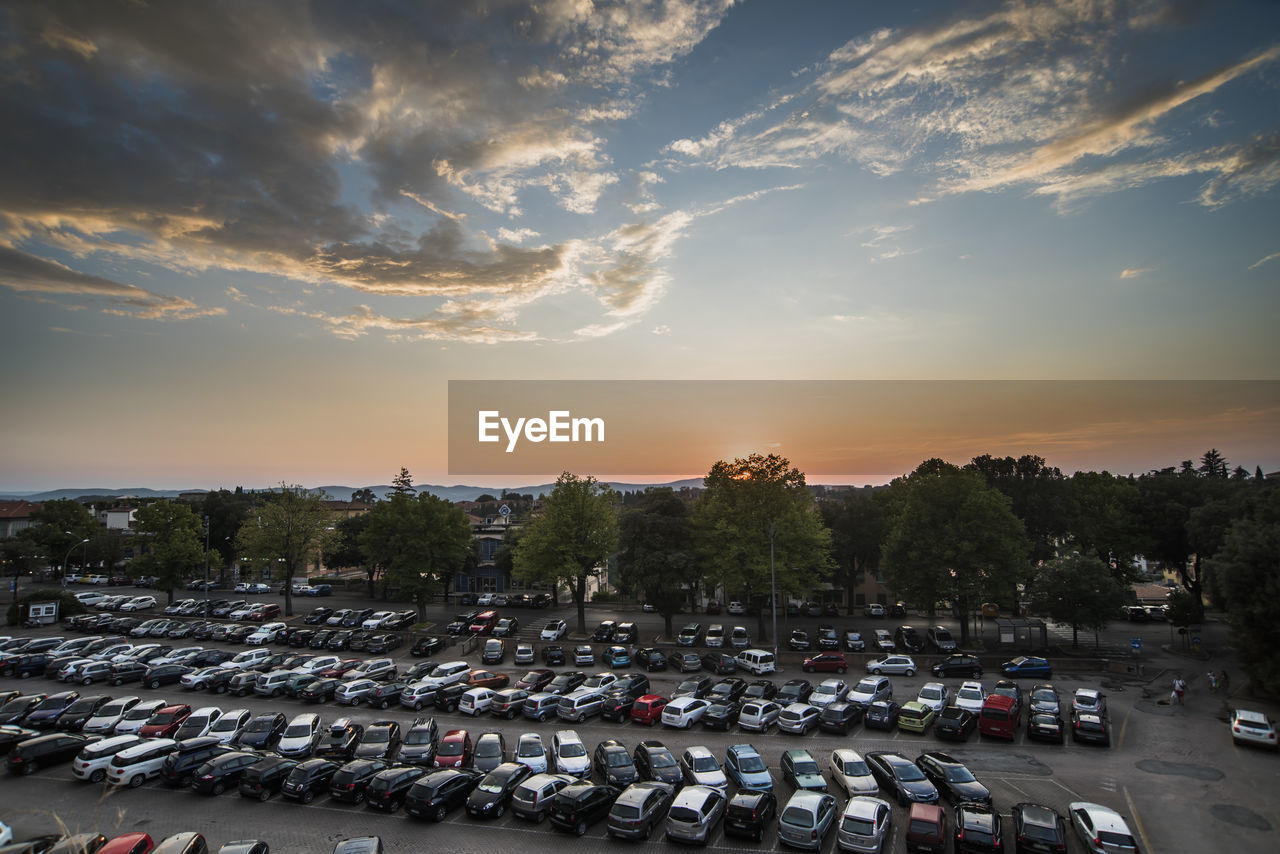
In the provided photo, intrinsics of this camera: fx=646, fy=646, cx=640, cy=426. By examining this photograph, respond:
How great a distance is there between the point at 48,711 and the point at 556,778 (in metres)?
23.8

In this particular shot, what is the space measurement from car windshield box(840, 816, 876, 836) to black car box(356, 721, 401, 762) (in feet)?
49.5

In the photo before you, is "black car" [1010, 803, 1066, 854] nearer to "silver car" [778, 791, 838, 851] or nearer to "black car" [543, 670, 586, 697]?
"silver car" [778, 791, 838, 851]

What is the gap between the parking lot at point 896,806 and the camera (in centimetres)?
Answer: 1766

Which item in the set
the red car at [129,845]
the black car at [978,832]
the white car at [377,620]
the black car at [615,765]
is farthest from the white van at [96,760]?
the white car at [377,620]

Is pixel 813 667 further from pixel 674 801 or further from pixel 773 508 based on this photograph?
pixel 674 801

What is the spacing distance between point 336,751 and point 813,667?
2580cm

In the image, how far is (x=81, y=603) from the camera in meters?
56.0

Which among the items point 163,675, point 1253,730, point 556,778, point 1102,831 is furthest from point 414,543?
point 1253,730

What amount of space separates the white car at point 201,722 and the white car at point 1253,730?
39.2 m

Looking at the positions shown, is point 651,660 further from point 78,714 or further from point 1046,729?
point 78,714

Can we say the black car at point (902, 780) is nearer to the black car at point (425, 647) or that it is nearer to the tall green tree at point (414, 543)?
the black car at point (425, 647)

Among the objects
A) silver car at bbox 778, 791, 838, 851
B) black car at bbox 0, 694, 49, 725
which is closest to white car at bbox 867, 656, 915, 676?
silver car at bbox 778, 791, 838, 851

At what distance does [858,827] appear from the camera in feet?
53.1

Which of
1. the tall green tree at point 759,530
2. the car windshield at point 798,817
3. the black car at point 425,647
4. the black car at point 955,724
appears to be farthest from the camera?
the tall green tree at point 759,530
